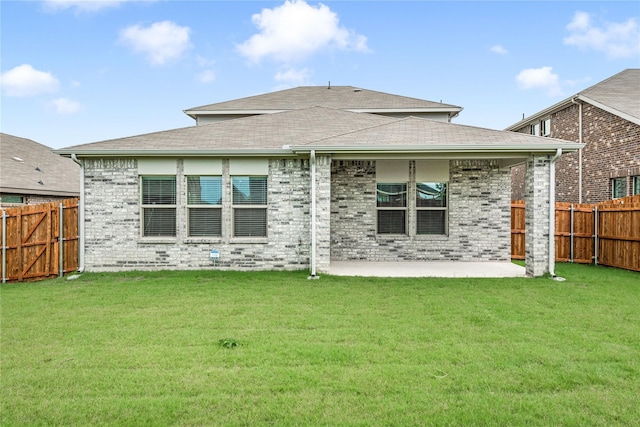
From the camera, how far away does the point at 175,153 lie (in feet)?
29.8

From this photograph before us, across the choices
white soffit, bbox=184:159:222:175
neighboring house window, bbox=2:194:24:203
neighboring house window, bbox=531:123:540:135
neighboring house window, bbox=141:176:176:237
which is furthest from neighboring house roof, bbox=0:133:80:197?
neighboring house window, bbox=531:123:540:135

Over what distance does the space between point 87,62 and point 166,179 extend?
450 inches

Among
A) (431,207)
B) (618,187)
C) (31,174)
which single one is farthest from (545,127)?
(31,174)

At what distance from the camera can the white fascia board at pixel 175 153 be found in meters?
8.99

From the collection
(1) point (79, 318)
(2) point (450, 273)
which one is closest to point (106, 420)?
(1) point (79, 318)

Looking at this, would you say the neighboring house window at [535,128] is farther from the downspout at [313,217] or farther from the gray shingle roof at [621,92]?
the downspout at [313,217]

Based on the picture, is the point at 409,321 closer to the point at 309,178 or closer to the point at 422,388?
the point at 422,388

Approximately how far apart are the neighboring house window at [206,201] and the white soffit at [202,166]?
157 mm

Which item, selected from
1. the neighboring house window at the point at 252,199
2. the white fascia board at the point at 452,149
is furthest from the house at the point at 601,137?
the neighboring house window at the point at 252,199

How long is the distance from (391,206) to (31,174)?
15133 millimetres

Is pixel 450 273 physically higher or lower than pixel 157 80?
lower

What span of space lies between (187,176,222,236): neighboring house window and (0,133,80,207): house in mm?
9642

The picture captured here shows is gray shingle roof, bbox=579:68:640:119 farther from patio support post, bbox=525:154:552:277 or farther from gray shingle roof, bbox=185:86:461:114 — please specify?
patio support post, bbox=525:154:552:277

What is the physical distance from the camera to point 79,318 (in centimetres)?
569
